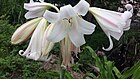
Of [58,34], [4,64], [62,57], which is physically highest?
[58,34]

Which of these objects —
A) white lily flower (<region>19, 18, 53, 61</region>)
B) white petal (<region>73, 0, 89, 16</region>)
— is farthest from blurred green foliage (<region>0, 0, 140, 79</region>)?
white petal (<region>73, 0, 89, 16</region>)

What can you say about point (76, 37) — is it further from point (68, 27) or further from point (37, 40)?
point (37, 40)

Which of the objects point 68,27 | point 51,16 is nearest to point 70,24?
point 68,27

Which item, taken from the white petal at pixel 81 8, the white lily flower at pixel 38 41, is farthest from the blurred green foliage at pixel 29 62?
the white petal at pixel 81 8

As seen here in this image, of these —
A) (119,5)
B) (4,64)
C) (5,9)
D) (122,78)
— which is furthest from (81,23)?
(119,5)

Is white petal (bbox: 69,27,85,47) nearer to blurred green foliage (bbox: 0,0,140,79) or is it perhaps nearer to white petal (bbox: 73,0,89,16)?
white petal (bbox: 73,0,89,16)

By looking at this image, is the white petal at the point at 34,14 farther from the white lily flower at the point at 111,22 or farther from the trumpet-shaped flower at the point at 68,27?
the white lily flower at the point at 111,22

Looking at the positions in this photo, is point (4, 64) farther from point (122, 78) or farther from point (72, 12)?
point (72, 12)
